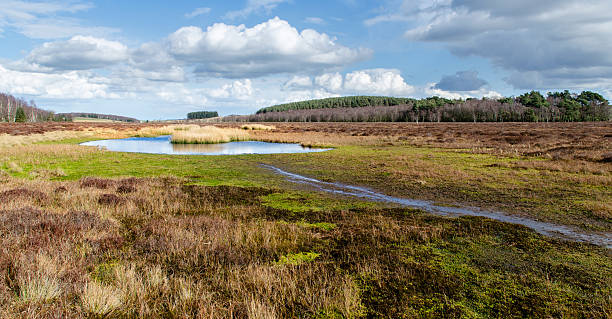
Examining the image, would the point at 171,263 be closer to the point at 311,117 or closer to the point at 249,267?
the point at 249,267

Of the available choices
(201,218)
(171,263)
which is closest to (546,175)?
(201,218)

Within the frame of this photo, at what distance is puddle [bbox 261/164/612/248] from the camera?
8633 millimetres

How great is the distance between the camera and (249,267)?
6.24 metres

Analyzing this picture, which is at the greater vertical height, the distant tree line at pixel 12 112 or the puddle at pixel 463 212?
the distant tree line at pixel 12 112

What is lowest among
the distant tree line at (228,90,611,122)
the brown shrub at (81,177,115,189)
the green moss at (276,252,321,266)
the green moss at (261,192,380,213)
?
the green moss at (276,252,321,266)

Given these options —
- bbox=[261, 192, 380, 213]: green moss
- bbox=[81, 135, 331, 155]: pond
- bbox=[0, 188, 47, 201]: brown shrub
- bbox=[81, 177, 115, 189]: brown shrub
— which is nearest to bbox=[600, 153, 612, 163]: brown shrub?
bbox=[261, 192, 380, 213]: green moss

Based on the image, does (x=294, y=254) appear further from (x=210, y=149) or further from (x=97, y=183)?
(x=210, y=149)

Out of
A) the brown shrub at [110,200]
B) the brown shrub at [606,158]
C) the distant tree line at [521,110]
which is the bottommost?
the brown shrub at [110,200]

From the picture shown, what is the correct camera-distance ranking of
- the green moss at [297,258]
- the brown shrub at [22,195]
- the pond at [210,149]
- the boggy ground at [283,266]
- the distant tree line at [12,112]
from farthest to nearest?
the distant tree line at [12,112] < the pond at [210,149] < the brown shrub at [22,195] < the green moss at [297,258] < the boggy ground at [283,266]

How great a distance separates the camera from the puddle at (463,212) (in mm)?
8633

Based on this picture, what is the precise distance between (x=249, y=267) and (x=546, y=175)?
1718 centimetres

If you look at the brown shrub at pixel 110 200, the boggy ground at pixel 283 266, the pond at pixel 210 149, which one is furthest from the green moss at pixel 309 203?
the pond at pixel 210 149

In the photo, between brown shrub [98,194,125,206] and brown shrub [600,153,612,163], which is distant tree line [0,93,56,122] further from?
brown shrub [600,153,612,163]

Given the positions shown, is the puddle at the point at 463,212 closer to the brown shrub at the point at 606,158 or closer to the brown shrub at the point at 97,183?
the brown shrub at the point at 97,183
